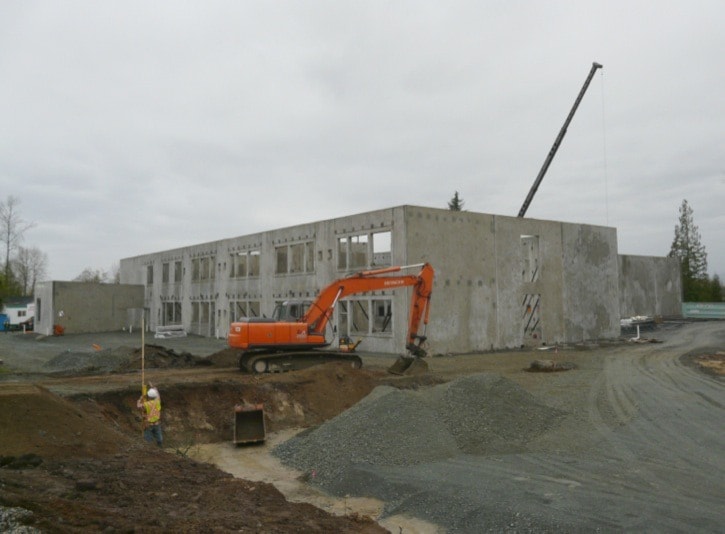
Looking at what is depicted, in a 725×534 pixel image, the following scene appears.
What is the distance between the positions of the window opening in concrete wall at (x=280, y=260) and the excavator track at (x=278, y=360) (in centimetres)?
1643

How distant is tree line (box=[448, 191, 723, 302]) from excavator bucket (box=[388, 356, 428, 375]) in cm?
5099

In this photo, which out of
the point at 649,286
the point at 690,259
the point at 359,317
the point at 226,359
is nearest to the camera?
the point at 226,359

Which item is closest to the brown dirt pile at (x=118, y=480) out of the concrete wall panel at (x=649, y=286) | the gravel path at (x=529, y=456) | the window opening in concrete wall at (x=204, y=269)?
the gravel path at (x=529, y=456)

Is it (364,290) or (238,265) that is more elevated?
(238,265)

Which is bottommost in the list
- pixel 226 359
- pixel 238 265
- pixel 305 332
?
pixel 226 359

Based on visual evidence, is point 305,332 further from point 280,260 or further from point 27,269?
point 27,269

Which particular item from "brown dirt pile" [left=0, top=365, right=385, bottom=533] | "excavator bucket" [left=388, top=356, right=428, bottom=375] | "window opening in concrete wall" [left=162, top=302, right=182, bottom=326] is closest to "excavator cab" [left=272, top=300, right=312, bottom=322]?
"excavator bucket" [left=388, top=356, right=428, bottom=375]

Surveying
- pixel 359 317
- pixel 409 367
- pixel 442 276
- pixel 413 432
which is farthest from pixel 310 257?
pixel 413 432

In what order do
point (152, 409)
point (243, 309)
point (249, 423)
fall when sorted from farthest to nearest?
point (243, 309)
point (249, 423)
point (152, 409)

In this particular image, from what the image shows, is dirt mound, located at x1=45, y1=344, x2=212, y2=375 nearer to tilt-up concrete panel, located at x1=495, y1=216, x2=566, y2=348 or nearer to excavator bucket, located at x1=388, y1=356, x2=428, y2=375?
excavator bucket, located at x1=388, y1=356, x2=428, y2=375

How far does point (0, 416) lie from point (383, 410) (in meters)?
7.36

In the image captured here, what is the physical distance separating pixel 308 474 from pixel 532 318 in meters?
25.6

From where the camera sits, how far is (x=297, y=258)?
115 ft

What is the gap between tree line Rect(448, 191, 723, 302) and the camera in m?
69.4
